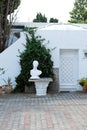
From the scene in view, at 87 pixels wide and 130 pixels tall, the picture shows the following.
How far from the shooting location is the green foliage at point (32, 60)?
655 inches

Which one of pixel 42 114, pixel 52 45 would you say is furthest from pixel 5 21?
pixel 42 114

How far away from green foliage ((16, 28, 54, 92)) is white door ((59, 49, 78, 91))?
87cm

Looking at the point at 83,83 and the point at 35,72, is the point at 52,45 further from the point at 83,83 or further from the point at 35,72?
the point at 83,83

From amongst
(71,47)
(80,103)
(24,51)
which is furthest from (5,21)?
(80,103)

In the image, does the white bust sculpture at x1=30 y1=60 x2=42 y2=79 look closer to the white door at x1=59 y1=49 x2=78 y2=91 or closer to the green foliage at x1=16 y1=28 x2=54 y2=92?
the green foliage at x1=16 y1=28 x2=54 y2=92

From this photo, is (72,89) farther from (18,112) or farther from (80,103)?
(18,112)

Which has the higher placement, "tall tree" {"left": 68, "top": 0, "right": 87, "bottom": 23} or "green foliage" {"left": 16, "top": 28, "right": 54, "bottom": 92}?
"tall tree" {"left": 68, "top": 0, "right": 87, "bottom": 23}

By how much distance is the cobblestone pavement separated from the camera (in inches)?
344

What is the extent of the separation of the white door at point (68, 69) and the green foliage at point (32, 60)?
0.87 meters

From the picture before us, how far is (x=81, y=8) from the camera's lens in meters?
47.0

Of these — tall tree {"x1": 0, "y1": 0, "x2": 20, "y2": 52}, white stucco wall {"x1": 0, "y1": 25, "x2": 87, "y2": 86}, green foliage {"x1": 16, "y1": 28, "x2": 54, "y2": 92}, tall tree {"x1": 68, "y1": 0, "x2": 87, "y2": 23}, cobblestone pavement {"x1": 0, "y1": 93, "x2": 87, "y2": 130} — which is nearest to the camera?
cobblestone pavement {"x1": 0, "y1": 93, "x2": 87, "y2": 130}

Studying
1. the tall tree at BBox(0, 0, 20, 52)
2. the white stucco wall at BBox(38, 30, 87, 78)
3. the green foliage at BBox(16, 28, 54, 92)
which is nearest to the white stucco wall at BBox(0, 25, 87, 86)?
the white stucco wall at BBox(38, 30, 87, 78)

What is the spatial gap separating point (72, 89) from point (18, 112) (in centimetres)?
699

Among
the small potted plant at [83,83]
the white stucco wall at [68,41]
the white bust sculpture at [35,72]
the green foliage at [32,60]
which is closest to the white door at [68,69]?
the white stucco wall at [68,41]
